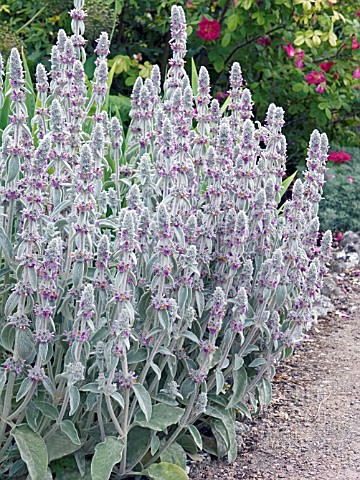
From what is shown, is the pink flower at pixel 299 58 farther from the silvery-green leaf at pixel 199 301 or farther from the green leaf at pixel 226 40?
the silvery-green leaf at pixel 199 301

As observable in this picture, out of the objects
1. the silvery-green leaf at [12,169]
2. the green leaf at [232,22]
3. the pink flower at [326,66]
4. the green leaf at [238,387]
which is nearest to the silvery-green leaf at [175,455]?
the green leaf at [238,387]

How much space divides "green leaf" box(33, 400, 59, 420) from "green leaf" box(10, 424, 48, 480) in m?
0.08

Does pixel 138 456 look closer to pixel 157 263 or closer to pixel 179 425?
pixel 179 425

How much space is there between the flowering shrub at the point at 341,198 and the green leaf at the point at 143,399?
332 cm

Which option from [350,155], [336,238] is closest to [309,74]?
[350,155]

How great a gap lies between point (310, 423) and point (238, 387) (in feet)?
1.78

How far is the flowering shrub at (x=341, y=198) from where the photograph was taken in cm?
544

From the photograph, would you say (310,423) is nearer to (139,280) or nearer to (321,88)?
(139,280)

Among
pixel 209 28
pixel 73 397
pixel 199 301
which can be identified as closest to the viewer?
pixel 73 397

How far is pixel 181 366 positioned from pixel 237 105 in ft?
3.26

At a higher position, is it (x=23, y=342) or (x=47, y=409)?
(x=23, y=342)

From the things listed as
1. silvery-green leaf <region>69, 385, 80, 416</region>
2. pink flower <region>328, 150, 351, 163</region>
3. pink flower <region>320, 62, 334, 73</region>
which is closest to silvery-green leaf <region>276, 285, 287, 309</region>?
silvery-green leaf <region>69, 385, 80, 416</region>

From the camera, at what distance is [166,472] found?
2486 millimetres

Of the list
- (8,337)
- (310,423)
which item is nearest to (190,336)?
(8,337)
